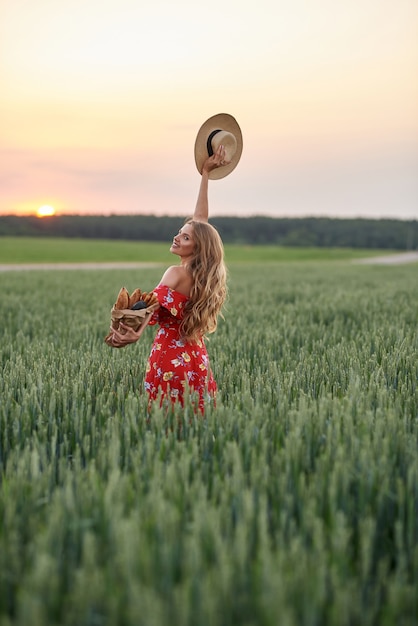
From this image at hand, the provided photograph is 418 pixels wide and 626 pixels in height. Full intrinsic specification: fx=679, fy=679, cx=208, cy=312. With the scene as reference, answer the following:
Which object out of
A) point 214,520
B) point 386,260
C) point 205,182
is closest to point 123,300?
point 205,182

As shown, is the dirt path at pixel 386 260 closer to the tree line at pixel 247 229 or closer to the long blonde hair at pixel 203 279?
the tree line at pixel 247 229

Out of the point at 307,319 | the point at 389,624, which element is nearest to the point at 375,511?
the point at 389,624

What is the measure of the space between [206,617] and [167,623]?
0.08 m

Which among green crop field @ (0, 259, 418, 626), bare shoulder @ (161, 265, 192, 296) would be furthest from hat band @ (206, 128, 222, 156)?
green crop field @ (0, 259, 418, 626)

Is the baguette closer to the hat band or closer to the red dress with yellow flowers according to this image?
the red dress with yellow flowers

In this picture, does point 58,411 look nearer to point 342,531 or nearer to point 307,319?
point 342,531

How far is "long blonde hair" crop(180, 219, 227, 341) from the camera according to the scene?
144 inches

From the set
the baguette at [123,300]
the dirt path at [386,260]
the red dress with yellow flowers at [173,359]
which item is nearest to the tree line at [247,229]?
the dirt path at [386,260]

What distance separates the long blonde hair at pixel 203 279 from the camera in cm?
365

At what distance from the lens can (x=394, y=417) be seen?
259 cm

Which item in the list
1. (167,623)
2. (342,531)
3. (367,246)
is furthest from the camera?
(367,246)

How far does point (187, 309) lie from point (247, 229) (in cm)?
8742

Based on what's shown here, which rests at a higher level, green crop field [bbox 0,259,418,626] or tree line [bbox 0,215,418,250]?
tree line [bbox 0,215,418,250]

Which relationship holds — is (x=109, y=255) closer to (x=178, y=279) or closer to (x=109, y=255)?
(x=109, y=255)
